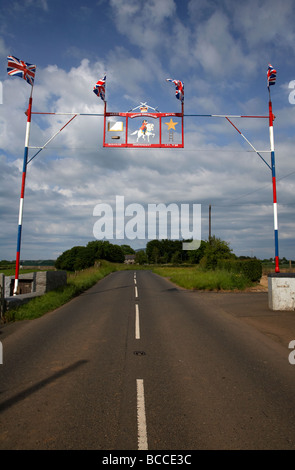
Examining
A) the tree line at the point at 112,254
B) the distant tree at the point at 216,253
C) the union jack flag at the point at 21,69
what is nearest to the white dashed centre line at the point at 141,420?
the union jack flag at the point at 21,69

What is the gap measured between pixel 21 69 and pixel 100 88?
374cm

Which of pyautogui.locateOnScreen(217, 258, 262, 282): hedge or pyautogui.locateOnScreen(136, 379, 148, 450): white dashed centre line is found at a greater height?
pyautogui.locateOnScreen(217, 258, 262, 282): hedge

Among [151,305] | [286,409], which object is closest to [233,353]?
[286,409]

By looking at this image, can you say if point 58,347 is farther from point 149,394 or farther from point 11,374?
point 149,394

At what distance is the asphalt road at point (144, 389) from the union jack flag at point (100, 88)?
36.0ft

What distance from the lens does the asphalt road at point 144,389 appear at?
3715mm

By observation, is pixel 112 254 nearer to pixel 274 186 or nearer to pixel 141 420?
pixel 274 186

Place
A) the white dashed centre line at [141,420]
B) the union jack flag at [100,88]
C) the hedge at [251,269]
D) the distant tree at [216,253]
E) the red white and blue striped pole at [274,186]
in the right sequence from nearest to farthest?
the white dashed centre line at [141,420] < the red white and blue striped pole at [274,186] < the union jack flag at [100,88] < the hedge at [251,269] < the distant tree at [216,253]

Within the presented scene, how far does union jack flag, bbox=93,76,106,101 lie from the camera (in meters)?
15.2

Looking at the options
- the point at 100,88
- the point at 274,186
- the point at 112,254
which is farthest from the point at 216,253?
the point at 112,254

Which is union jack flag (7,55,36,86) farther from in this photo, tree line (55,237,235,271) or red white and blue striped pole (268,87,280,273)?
tree line (55,237,235,271)

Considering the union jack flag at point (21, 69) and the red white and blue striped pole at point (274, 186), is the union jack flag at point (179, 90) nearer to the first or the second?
the red white and blue striped pole at point (274, 186)

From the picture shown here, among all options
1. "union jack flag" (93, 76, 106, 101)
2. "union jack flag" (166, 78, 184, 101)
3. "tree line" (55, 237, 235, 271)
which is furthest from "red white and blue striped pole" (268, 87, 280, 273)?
"tree line" (55, 237, 235, 271)

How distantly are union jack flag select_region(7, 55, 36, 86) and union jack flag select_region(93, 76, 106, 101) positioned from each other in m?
3.20
